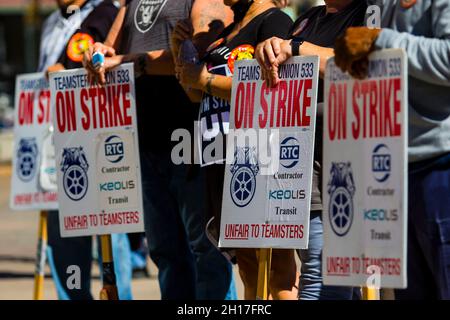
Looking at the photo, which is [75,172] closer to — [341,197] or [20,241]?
[341,197]

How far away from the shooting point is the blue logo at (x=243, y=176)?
524 cm

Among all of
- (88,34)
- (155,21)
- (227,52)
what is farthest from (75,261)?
(227,52)

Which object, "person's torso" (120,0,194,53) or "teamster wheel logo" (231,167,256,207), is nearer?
"teamster wheel logo" (231,167,256,207)

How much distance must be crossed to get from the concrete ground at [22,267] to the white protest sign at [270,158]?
2.87 meters

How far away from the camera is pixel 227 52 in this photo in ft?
18.3

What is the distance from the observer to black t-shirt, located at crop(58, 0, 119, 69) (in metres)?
7.07

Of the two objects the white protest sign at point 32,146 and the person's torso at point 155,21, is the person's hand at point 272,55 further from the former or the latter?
the white protest sign at point 32,146

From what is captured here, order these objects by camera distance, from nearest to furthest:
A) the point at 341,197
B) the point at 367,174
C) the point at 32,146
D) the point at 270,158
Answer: the point at 367,174
the point at 341,197
the point at 270,158
the point at 32,146

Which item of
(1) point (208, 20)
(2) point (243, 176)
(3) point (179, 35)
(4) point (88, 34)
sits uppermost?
(4) point (88, 34)

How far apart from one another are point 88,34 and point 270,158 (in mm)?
2283

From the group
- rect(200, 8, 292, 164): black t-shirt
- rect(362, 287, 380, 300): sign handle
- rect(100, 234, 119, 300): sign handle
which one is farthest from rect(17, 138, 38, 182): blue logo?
rect(362, 287, 380, 300): sign handle

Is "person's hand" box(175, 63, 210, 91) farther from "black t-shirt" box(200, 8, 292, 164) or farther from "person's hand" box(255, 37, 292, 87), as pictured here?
"person's hand" box(255, 37, 292, 87)

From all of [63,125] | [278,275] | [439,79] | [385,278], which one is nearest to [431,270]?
[385,278]
